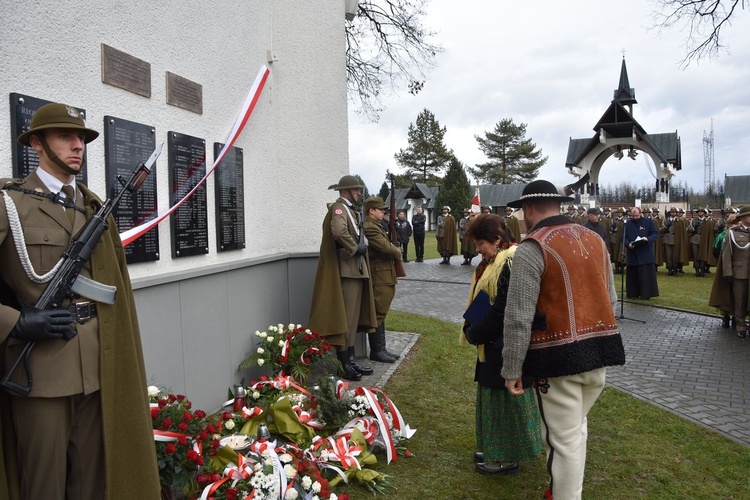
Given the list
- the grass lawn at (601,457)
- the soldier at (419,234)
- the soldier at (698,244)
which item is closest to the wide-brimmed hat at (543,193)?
the grass lawn at (601,457)

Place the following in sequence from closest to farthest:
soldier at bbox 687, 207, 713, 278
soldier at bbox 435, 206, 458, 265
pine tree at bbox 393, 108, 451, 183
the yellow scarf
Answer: the yellow scarf
soldier at bbox 687, 207, 713, 278
soldier at bbox 435, 206, 458, 265
pine tree at bbox 393, 108, 451, 183

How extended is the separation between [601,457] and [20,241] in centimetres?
450

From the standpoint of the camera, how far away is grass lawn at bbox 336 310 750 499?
4.11 meters

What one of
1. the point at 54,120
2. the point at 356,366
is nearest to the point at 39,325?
the point at 54,120

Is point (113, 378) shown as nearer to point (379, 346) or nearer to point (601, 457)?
point (601, 457)

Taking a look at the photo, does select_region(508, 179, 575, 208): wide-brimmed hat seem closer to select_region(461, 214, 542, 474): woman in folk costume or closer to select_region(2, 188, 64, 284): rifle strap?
select_region(461, 214, 542, 474): woman in folk costume

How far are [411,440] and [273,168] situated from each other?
354cm

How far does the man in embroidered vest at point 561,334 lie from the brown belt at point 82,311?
2234mm

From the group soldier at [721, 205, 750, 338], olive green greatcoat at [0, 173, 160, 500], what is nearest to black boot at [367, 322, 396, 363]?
olive green greatcoat at [0, 173, 160, 500]

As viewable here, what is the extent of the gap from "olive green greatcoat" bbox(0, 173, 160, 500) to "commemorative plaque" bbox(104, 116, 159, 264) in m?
1.25

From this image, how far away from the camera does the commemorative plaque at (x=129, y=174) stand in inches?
157

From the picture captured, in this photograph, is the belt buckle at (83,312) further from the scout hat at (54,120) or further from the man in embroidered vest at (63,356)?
the scout hat at (54,120)

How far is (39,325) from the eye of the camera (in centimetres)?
234

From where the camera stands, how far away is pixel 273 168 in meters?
6.71
